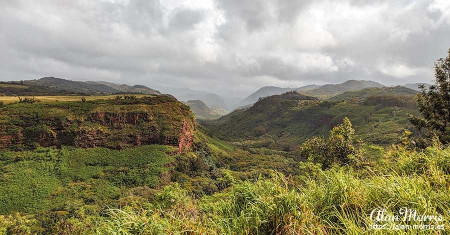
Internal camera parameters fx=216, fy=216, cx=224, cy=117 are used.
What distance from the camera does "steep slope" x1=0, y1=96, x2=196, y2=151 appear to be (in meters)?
65.4

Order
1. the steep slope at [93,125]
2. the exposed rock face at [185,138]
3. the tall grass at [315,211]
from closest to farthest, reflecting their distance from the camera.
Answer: the tall grass at [315,211], the steep slope at [93,125], the exposed rock face at [185,138]

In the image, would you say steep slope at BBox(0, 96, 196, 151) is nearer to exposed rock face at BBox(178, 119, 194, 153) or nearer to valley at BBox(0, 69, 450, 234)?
exposed rock face at BBox(178, 119, 194, 153)

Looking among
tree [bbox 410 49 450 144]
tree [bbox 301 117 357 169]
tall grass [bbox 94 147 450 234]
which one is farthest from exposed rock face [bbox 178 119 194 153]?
tall grass [bbox 94 147 450 234]

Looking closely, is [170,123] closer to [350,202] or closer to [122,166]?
[122,166]

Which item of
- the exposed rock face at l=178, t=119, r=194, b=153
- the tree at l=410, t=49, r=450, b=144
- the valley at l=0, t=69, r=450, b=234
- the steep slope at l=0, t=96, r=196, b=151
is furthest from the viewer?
the exposed rock face at l=178, t=119, r=194, b=153

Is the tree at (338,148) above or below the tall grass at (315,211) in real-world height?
below

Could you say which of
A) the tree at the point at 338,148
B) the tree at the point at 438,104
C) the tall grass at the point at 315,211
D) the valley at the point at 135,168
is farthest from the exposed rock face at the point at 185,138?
the tall grass at the point at 315,211

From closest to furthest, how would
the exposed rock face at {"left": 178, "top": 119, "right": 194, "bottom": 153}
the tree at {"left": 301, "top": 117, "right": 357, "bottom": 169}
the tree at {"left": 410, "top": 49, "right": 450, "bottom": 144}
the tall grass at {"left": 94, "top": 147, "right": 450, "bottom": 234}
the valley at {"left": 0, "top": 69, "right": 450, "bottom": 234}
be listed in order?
the tall grass at {"left": 94, "top": 147, "right": 450, "bottom": 234} < the valley at {"left": 0, "top": 69, "right": 450, "bottom": 234} < the tree at {"left": 410, "top": 49, "right": 450, "bottom": 144} < the tree at {"left": 301, "top": 117, "right": 357, "bottom": 169} < the exposed rock face at {"left": 178, "top": 119, "right": 194, "bottom": 153}

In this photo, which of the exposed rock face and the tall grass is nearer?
the tall grass

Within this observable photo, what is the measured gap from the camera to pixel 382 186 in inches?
189

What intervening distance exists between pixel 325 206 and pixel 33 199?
7028 cm

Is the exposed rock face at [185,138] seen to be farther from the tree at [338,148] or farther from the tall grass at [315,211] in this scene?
the tall grass at [315,211]

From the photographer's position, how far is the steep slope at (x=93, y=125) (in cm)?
6538

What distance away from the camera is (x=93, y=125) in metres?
73.5
